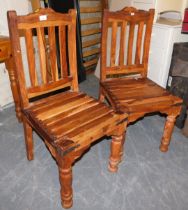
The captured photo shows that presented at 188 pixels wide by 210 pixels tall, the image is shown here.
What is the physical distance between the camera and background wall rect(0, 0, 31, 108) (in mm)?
1943

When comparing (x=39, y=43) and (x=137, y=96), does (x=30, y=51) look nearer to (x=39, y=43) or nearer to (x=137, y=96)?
(x=39, y=43)

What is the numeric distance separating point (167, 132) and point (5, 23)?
5.52ft

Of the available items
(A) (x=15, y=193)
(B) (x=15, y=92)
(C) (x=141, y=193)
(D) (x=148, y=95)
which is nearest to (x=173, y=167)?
(C) (x=141, y=193)

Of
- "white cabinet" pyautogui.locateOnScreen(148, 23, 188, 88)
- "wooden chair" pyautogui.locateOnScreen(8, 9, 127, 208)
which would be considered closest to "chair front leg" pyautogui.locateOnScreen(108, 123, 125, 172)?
"wooden chair" pyautogui.locateOnScreen(8, 9, 127, 208)

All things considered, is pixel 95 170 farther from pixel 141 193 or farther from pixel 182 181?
pixel 182 181

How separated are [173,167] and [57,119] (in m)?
0.95

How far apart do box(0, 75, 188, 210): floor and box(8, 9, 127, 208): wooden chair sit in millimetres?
134

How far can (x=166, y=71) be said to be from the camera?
2.04m

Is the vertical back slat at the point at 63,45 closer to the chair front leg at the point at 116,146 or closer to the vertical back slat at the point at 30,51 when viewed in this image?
the vertical back slat at the point at 30,51

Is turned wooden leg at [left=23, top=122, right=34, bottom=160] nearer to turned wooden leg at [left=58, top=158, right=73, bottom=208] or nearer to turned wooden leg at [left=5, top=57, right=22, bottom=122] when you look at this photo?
turned wooden leg at [left=58, top=158, right=73, bottom=208]

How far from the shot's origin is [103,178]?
1.52 meters

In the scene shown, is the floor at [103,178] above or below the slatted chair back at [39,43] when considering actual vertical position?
below


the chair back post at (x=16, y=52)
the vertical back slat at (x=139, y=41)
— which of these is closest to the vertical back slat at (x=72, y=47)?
the chair back post at (x=16, y=52)

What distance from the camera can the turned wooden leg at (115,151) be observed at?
1.39 meters
